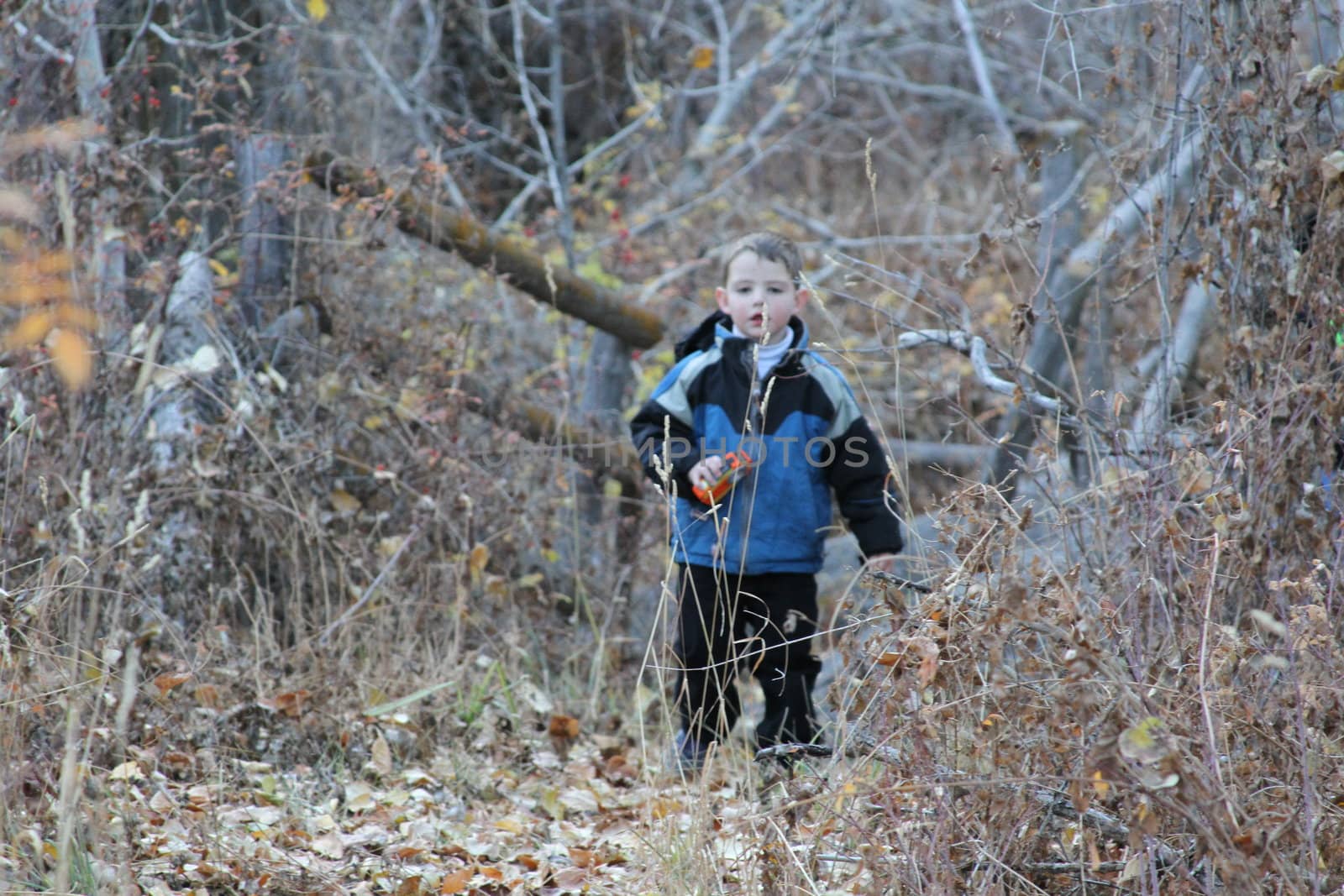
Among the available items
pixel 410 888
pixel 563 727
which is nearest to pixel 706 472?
pixel 563 727

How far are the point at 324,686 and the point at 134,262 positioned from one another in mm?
1761

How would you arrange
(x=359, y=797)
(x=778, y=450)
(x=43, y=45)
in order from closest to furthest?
(x=359, y=797) → (x=778, y=450) → (x=43, y=45)

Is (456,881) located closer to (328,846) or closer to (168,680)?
(328,846)

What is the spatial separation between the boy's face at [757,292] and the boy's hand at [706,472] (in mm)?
433

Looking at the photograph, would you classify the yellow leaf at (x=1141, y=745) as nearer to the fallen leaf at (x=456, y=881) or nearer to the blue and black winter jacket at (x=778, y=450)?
the fallen leaf at (x=456, y=881)

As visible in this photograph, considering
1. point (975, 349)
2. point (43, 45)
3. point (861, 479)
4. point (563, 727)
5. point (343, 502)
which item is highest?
point (43, 45)

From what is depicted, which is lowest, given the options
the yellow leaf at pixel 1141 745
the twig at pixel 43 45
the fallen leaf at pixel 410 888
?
the fallen leaf at pixel 410 888

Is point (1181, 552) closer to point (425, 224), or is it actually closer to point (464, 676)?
point (464, 676)

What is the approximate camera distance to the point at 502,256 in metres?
4.95

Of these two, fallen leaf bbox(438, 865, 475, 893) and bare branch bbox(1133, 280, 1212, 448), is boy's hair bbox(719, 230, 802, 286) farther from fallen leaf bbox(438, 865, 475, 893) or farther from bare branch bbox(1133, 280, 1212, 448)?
fallen leaf bbox(438, 865, 475, 893)

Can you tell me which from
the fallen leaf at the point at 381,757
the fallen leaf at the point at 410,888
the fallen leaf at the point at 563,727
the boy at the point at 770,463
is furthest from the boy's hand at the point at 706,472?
the fallen leaf at the point at 410,888

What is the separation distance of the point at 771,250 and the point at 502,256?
1429 millimetres

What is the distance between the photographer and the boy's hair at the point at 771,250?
12.8 feet

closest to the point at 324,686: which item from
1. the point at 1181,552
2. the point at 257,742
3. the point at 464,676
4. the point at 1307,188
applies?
the point at 257,742
